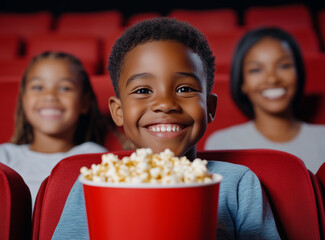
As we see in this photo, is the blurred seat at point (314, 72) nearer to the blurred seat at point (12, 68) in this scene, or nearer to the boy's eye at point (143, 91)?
the boy's eye at point (143, 91)

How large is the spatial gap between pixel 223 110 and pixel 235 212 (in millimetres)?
598

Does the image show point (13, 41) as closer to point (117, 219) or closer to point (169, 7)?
point (169, 7)

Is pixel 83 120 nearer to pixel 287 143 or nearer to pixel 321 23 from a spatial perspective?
pixel 287 143

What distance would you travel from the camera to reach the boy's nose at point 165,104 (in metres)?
0.58

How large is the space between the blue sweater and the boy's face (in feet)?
0.29

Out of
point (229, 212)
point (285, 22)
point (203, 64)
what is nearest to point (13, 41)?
point (285, 22)

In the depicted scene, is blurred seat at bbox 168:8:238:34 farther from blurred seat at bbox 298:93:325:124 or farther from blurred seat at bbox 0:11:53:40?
blurred seat at bbox 298:93:325:124

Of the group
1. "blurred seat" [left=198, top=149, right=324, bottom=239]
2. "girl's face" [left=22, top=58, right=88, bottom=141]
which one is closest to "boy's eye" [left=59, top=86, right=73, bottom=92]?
"girl's face" [left=22, top=58, right=88, bottom=141]

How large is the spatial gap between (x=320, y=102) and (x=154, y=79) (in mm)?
753

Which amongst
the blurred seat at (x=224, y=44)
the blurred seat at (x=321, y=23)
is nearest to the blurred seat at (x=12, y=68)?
the blurred seat at (x=224, y=44)

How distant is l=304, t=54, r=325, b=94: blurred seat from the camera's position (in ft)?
4.00

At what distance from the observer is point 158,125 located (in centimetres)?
60

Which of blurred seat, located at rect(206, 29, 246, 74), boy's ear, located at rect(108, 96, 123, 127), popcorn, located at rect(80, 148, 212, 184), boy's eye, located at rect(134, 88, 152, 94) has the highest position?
blurred seat, located at rect(206, 29, 246, 74)

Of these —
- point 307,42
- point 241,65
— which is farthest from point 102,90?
point 307,42
